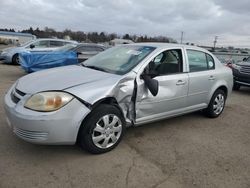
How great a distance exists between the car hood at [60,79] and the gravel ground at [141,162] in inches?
33.7

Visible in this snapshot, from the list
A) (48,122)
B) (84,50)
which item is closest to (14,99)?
(48,122)

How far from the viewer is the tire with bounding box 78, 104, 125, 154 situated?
10.5ft

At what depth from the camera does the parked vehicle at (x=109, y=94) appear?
2.99 metres

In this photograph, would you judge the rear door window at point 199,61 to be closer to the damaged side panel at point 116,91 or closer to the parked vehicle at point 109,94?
the parked vehicle at point 109,94

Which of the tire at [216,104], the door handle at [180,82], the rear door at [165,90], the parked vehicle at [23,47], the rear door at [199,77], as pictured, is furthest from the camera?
the parked vehicle at [23,47]

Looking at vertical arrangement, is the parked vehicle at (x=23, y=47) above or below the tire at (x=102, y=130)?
above

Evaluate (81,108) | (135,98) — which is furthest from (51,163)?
(135,98)

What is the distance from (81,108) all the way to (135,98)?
36.0 inches

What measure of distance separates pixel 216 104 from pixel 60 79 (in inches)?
134

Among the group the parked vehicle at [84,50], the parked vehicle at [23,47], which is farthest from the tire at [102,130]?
the parked vehicle at [23,47]

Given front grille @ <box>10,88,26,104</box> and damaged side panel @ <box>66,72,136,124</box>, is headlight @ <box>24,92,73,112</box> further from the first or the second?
front grille @ <box>10,88,26,104</box>

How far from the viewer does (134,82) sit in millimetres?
3619

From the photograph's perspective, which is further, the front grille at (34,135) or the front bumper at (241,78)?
the front bumper at (241,78)

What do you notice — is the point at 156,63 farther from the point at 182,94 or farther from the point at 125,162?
the point at 125,162
